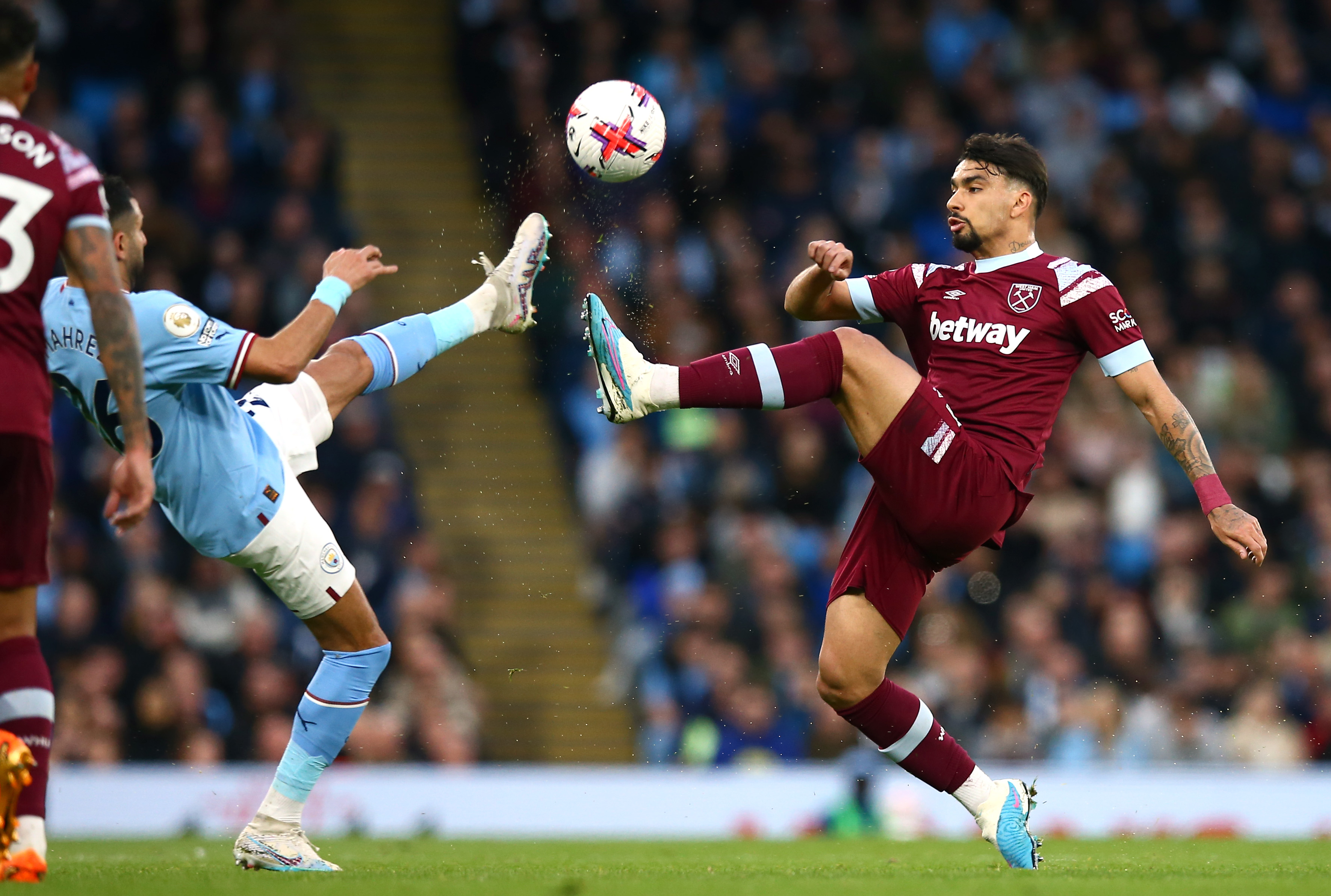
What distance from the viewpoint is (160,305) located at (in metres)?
5.14

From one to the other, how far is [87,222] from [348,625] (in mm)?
1884

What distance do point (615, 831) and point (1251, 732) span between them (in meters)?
4.01

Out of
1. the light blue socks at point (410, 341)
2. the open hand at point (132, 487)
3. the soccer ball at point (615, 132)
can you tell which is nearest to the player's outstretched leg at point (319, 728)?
the light blue socks at point (410, 341)

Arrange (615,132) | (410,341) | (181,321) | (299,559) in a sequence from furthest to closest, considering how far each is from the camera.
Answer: (615,132) < (410,341) < (299,559) < (181,321)

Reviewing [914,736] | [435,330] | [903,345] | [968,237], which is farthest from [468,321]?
[903,345]

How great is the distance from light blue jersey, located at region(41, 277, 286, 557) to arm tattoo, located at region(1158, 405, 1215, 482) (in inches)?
124

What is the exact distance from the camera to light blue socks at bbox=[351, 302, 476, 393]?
19.8 feet

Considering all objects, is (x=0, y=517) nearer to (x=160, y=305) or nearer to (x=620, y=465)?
(x=160, y=305)

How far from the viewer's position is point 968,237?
5.79 meters

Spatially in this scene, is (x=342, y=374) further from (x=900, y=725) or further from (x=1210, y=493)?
(x=1210, y=493)

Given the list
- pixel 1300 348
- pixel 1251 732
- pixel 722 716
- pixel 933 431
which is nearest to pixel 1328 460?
pixel 1300 348

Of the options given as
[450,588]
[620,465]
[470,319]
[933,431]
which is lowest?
[450,588]

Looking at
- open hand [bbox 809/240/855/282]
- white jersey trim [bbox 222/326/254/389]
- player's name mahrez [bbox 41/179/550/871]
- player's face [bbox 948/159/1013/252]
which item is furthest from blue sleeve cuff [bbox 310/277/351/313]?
player's face [bbox 948/159/1013/252]

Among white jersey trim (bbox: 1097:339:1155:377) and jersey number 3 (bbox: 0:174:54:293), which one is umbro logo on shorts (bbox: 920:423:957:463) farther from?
jersey number 3 (bbox: 0:174:54:293)
